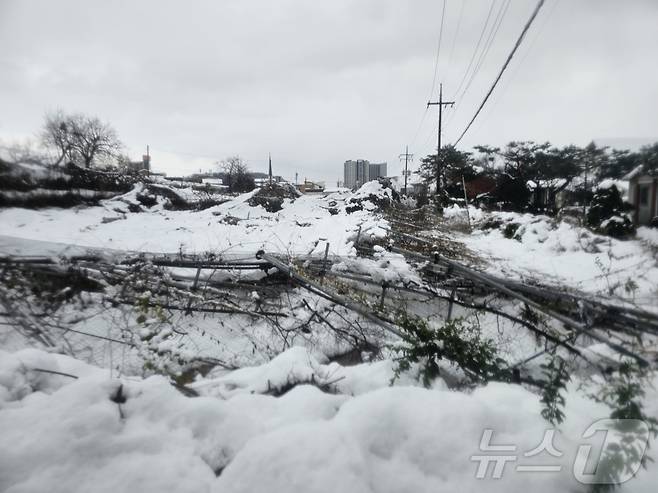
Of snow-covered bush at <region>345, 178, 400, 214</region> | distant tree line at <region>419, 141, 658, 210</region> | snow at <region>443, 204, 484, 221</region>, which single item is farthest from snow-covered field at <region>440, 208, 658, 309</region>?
snow-covered bush at <region>345, 178, 400, 214</region>

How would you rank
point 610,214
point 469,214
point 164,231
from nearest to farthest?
1. point 610,214
2. point 164,231
3. point 469,214

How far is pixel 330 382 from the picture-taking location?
2133 mm

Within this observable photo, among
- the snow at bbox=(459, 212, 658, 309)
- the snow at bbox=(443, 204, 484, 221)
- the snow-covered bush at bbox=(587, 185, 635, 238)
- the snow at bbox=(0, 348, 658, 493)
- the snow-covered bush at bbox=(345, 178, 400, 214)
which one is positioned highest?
the snow-covered bush at bbox=(345, 178, 400, 214)

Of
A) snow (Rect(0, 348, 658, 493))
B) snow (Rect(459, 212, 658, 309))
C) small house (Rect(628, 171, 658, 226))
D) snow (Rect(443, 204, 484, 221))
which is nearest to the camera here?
snow (Rect(0, 348, 658, 493))

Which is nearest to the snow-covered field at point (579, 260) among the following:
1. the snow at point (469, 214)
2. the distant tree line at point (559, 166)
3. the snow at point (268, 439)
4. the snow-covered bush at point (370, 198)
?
the distant tree line at point (559, 166)

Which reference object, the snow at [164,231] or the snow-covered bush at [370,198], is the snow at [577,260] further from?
the snow-covered bush at [370,198]

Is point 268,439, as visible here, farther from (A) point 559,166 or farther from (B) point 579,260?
(A) point 559,166

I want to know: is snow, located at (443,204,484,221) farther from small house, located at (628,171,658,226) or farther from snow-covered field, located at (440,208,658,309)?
small house, located at (628,171,658,226)

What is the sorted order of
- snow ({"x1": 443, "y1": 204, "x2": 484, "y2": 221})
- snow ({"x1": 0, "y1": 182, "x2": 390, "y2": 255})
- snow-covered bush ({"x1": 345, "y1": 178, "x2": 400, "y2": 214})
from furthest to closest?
snow-covered bush ({"x1": 345, "y1": 178, "x2": 400, "y2": 214}) → snow ({"x1": 443, "y1": 204, "x2": 484, "y2": 221}) → snow ({"x1": 0, "y1": 182, "x2": 390, "y2": 255})

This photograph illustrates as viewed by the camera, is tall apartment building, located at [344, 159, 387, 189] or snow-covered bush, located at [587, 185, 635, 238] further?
tall apartment building, located at [344, 159, 387, 189]

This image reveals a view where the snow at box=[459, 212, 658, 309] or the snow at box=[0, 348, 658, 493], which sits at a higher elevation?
the snow at box=[459, 212, 658, 309]

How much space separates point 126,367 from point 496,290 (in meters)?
3.49

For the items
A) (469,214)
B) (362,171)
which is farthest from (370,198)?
(362,171)

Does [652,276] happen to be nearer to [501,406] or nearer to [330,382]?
[501,406]
